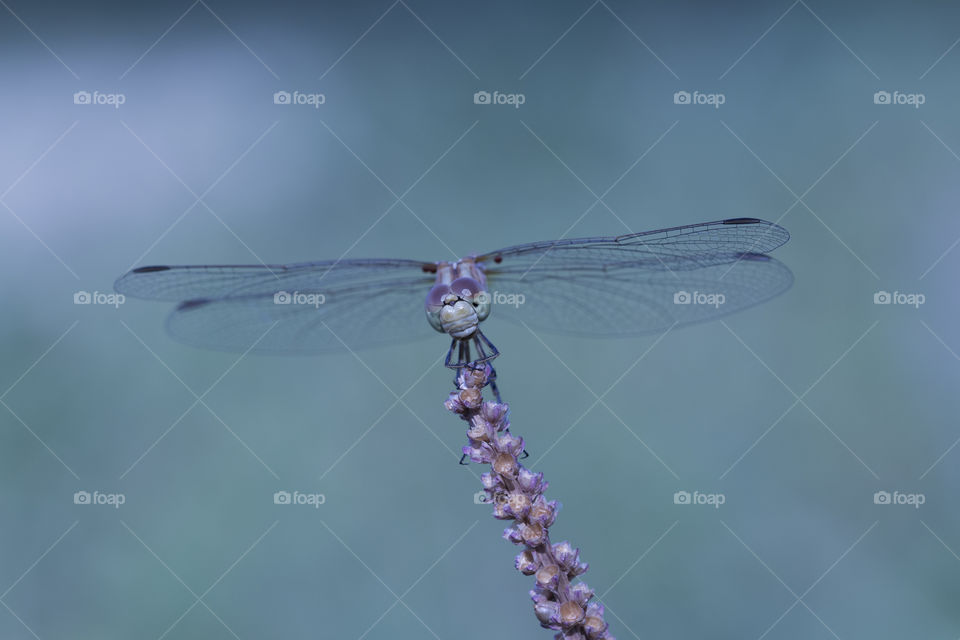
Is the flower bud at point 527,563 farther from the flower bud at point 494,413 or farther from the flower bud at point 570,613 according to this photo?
the flower bud at point 494,413

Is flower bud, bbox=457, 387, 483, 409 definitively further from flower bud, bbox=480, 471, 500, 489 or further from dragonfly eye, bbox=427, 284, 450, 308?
dragonfly eye, bbox=427, 284, 450, 308

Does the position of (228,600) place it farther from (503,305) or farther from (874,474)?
(874,474)

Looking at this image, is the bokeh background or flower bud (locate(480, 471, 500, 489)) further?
the bokeh background

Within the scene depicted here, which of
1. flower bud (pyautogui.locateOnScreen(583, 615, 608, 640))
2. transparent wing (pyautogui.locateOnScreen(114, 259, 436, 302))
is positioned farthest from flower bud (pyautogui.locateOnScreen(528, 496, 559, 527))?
transparent wing (pyautogui.locateOnScreen(114, 259, 436, 302))

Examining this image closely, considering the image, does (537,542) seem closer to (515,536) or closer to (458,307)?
(515,536)

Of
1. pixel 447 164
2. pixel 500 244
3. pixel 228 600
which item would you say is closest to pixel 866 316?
pixel 500 244

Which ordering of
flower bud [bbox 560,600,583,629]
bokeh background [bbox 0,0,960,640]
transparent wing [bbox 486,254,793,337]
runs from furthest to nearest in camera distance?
bokeh background [bbox 0,0,960,640] < transparent wing [bbox 486,254,793,337] < flower bud [bbox 560,600,583,629]

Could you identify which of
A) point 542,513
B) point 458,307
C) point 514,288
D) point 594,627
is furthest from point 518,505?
point 514,288
